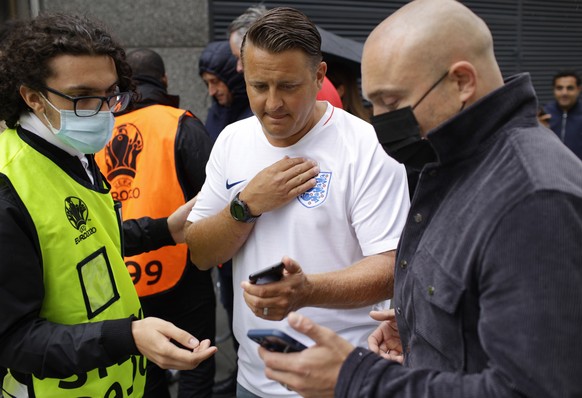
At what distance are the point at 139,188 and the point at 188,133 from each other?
0.40 m

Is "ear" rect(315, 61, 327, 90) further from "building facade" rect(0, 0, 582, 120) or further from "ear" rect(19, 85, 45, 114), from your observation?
"building facade" rect(0, 0, 582, 120)

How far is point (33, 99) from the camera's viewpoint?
6.63 feet

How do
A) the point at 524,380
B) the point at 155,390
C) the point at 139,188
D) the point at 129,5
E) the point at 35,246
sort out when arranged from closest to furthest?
1. the point at 524,380
2. the point at 35,246
3. the point at 139,188
4. the point at 155,390
5. the point at 129,5

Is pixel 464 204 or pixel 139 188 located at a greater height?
pixel 464 204

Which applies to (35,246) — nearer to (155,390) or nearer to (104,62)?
(104,62)

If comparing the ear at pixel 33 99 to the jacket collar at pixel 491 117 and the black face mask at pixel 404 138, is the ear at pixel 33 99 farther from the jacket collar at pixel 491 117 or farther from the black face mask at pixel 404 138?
the jacket collar at pixel 491 117

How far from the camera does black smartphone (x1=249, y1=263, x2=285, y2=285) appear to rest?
67.9 inches

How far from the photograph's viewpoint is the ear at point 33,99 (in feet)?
6.59

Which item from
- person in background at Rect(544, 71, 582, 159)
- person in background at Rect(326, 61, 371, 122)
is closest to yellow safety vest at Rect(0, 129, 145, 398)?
person in background at Rect(326, 61, 371, 122)

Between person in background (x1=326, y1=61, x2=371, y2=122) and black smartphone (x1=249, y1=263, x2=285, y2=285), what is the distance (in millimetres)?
2056

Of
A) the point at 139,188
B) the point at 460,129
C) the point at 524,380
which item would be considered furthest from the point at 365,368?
the point at 139,188

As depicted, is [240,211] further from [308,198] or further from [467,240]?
[467,240]

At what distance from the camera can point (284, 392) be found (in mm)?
2168

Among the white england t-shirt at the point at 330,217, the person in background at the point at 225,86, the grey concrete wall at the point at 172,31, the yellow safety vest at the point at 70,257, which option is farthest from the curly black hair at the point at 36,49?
the grey concrete wall at the point at 172,31
